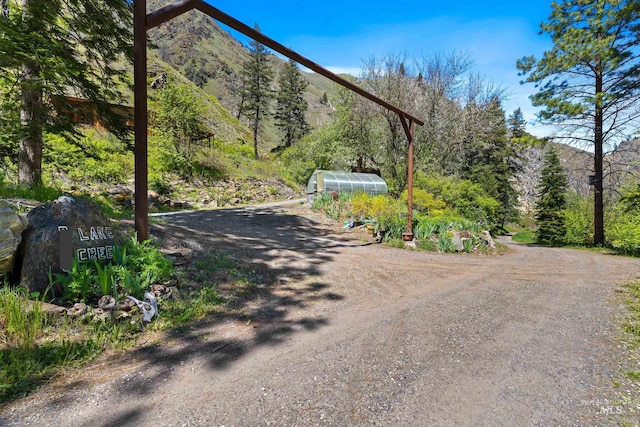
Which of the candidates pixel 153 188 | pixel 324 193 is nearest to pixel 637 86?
pixel 324 193

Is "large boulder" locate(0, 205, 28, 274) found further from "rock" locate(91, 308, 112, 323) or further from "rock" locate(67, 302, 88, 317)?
"rock" locate(91, 308, 112, 323)

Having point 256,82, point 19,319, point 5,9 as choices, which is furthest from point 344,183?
point 256,82

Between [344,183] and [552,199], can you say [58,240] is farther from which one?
[552,199]

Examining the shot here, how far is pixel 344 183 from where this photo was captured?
16.0m

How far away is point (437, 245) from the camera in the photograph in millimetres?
9141

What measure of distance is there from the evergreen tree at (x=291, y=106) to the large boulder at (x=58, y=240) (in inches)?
1725

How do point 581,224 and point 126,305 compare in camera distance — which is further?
point 581,224

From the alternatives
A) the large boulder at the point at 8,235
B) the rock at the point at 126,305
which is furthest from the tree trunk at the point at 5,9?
the rock at the point at 126,305

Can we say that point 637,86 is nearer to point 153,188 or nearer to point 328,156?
point 328,156

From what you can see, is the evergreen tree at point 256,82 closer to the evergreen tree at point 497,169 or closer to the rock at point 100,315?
the evergreen tree at point 497,169

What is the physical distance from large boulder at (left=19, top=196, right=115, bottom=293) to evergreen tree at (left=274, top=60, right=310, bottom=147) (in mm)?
43811

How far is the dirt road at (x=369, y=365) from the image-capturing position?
207 cm

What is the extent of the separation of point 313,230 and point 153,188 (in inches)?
416

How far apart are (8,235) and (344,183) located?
13.7m
